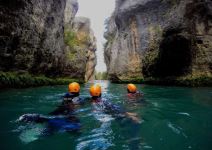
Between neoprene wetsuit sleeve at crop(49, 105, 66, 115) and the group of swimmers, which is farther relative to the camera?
neoprene wetsuit sleeve at crop(49, 105, 66, 115)

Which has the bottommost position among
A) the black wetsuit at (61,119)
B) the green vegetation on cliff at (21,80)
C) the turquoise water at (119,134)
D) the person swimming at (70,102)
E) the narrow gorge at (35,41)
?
the turquoise water at (119,134)

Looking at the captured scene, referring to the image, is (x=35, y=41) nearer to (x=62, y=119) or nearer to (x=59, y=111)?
(x=59, y=111)

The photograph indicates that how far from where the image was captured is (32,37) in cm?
1493

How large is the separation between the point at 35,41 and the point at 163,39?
38.0ft

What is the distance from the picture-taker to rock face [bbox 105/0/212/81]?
57.0 feet

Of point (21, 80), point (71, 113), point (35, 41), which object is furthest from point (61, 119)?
point (35, 41)

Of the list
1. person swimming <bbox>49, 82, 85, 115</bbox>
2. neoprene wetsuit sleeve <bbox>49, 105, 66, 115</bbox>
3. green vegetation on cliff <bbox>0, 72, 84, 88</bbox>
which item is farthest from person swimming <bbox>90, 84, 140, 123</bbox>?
green vegetation on cliff <bbox>0, 72, 84, 88</bbox>

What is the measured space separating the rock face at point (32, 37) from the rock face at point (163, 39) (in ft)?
28.8

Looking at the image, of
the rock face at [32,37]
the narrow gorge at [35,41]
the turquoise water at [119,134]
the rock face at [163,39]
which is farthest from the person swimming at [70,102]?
the rock face at [163,39]

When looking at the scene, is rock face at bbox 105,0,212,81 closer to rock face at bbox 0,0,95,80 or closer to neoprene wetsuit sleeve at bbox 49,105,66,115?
rock face at bbox 0,0,95,80

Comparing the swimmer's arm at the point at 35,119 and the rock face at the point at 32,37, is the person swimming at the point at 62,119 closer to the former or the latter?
the swimmer's arm at the point at 35,119

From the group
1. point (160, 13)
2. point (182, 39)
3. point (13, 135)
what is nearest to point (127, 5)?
point (160, 13)

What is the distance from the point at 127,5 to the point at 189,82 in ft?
46.5

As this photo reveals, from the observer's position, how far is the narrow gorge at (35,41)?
12023mm
